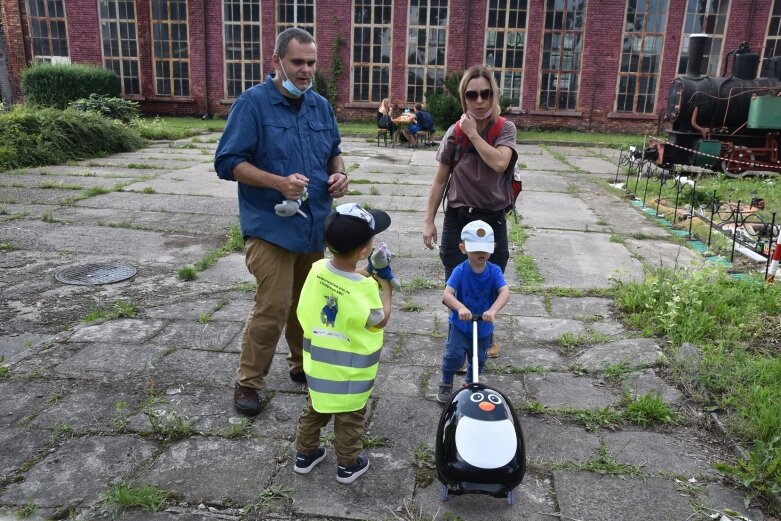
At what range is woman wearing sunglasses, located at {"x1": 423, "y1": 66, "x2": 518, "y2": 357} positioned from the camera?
3668 millimetres

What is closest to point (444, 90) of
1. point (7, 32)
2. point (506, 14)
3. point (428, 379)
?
point (506, 14)

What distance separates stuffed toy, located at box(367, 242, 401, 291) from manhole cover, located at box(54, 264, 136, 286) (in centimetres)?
376

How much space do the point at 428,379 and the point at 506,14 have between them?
21731 millimetres

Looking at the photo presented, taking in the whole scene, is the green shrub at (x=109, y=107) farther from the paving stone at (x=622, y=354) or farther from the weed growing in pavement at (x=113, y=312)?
the paving stone at (x=622, y=354)

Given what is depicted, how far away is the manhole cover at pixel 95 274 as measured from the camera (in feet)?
18.6

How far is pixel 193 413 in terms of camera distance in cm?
342

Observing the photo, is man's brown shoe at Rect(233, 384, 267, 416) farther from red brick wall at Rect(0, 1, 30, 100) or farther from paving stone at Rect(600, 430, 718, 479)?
red brick wall at Rect(0, 1, 30, 100)

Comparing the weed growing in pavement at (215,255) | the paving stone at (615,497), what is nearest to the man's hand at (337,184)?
the paving stone at (615,497)

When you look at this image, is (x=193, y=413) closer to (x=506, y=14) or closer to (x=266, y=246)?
(x=266, y=246)

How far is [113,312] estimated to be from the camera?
15.9ft

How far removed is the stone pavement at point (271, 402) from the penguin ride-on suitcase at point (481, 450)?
0.16m

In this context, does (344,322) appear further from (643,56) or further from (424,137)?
(643,56)

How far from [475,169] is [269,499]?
2184 mm

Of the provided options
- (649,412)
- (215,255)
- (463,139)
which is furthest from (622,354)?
(215,255)
